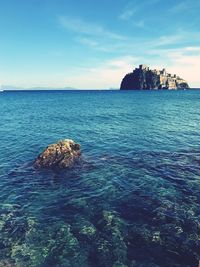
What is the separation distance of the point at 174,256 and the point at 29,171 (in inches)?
808

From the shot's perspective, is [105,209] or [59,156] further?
[59,156]

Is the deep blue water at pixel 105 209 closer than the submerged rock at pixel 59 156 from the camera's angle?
Yes

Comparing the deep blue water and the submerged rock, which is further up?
the submerged rock

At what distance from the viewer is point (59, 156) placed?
1374 inches

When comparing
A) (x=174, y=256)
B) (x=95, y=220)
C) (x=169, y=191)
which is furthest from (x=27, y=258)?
(x=169, y=191)

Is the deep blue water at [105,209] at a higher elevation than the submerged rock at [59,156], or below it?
below

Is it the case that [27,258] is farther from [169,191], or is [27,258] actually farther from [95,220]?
[169,191]

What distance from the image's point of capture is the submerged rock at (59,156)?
3394 centimetres

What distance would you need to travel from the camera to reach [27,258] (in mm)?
17219

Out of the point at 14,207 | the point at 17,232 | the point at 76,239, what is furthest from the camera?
the point at 14,207

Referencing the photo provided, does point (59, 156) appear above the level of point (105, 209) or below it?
above

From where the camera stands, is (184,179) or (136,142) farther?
(136,142)

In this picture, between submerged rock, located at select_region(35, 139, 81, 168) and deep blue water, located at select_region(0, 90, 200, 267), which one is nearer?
deep blue water, located at select_region(0, 90, 200, 267)

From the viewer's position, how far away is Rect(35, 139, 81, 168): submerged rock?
111ft
